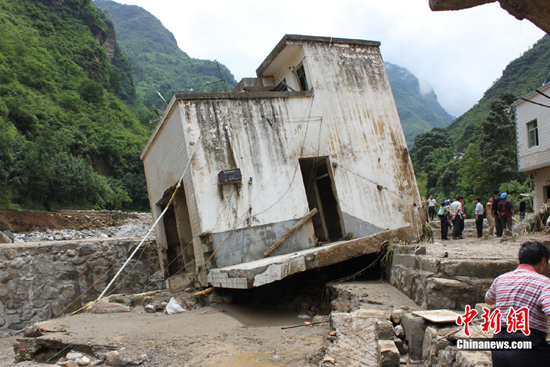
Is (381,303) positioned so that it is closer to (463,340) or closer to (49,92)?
(463,340)

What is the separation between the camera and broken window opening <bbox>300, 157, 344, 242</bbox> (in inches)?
524

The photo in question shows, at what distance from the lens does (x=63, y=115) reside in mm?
40500

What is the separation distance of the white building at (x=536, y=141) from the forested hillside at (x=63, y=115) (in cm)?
2746

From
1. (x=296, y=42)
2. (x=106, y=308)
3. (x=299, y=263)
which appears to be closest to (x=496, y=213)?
(x=299, y=263)

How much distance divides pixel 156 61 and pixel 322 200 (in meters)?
107

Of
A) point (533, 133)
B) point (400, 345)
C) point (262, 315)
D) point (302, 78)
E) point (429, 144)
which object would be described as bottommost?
point (262, 315)

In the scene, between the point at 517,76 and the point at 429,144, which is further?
the point at 429,144

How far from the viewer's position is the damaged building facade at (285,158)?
10070 mm

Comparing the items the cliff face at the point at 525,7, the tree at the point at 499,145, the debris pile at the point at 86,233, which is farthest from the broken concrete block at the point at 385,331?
the tree at the point at 499,145

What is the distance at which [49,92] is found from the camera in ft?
141

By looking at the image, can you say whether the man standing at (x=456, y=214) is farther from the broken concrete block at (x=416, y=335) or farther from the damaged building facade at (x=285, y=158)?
the broken concrete block at (x=416, y=335)

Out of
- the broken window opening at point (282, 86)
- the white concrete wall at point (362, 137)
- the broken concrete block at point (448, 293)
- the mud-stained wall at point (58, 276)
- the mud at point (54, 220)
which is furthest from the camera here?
the mud at point (54, 220)

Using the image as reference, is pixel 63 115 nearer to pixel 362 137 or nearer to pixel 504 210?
pixel 362 137

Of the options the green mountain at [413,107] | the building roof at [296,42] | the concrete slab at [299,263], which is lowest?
the concrete slab at [299,263]
